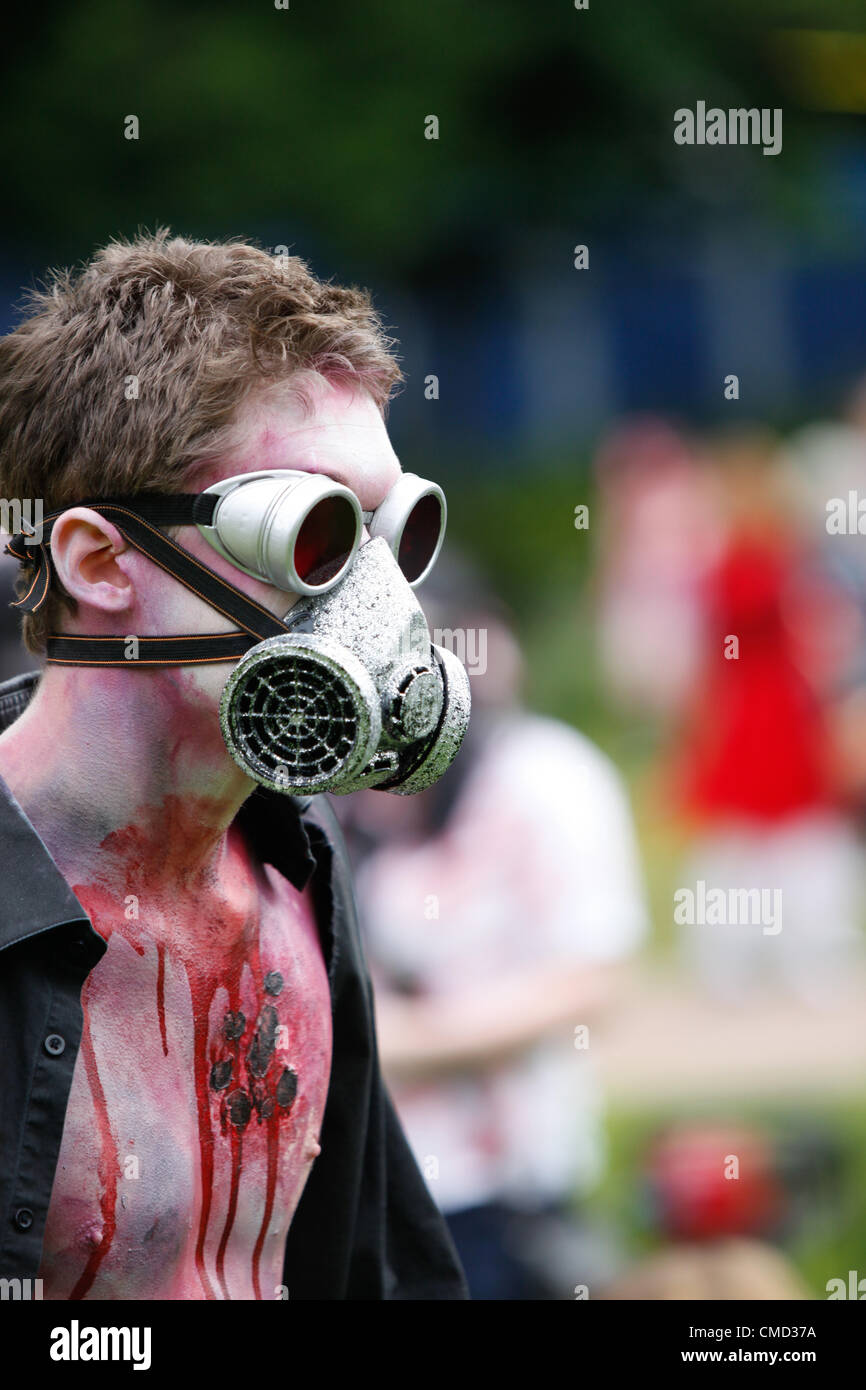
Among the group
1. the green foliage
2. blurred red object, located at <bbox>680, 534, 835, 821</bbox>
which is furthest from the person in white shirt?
the green foliage

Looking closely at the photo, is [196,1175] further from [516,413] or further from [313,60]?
[516,413]

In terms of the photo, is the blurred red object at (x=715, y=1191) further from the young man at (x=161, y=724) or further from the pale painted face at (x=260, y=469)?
the pale painted face at (x=260, y=469)

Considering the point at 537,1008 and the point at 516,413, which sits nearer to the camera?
the point at 537,1008

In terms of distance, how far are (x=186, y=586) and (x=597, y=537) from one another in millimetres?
11395

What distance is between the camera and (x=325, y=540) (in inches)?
114

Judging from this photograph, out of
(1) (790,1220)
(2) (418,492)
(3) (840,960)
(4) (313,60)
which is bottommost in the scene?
(1) (790,1220)

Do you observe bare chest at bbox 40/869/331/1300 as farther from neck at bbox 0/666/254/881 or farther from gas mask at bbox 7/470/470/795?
gas mask at bbox 7/470/470/795

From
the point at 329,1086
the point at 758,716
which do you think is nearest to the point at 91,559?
the point at 329,1086

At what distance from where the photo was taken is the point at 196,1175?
2.99 meters

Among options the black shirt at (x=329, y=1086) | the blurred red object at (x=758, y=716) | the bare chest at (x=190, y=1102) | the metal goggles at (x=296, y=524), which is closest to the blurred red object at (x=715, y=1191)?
the black shirt at (x=329, y=1086)

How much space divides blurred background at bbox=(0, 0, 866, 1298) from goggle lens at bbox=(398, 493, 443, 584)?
2243 mm

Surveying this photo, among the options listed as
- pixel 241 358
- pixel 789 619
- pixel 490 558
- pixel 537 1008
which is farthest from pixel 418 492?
pixel 490 558

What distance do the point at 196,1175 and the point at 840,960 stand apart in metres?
8.08

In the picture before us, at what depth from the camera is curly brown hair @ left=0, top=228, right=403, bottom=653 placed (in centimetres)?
285
